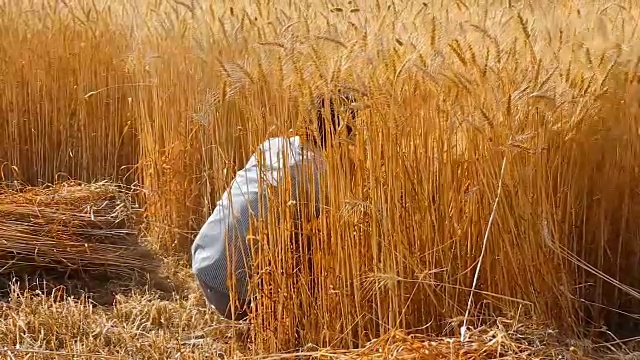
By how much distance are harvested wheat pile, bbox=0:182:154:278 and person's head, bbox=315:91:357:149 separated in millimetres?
1319

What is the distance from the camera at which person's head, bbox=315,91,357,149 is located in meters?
1.95

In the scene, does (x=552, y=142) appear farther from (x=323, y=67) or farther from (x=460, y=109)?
(x=323, y=67)

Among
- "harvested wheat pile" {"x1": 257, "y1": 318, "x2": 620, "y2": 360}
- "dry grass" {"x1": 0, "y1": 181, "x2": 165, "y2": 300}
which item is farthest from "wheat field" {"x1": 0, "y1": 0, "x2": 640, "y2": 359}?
"dry grass" {"x1": 0, "y1": 181, "x2": 165, "y2": 300}

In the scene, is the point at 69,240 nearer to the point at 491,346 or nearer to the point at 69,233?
the point at 69,233

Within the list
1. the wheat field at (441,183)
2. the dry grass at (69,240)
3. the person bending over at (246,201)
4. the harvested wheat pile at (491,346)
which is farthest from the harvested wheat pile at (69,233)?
the harvested wheat pile at (491,346)

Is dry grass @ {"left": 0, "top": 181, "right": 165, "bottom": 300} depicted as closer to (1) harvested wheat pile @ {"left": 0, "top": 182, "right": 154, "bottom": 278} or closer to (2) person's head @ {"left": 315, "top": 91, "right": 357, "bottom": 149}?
(1) harvested wheat pile @ {"left": 0, "top": 182, "right": 154, "bottom": 278}

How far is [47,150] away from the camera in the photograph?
3.59m

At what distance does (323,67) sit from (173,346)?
3.00ft

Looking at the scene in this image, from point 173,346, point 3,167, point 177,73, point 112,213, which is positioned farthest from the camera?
point 3,167

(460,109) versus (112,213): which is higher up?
(460,109)

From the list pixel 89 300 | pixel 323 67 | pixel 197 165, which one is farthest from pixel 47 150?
pixel 323 67

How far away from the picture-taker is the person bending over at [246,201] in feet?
6.54

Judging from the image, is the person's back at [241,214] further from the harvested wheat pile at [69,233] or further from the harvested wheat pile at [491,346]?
the harvested wheat pile at [69,233]

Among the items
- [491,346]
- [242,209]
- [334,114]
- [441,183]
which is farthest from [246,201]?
[491,346]
